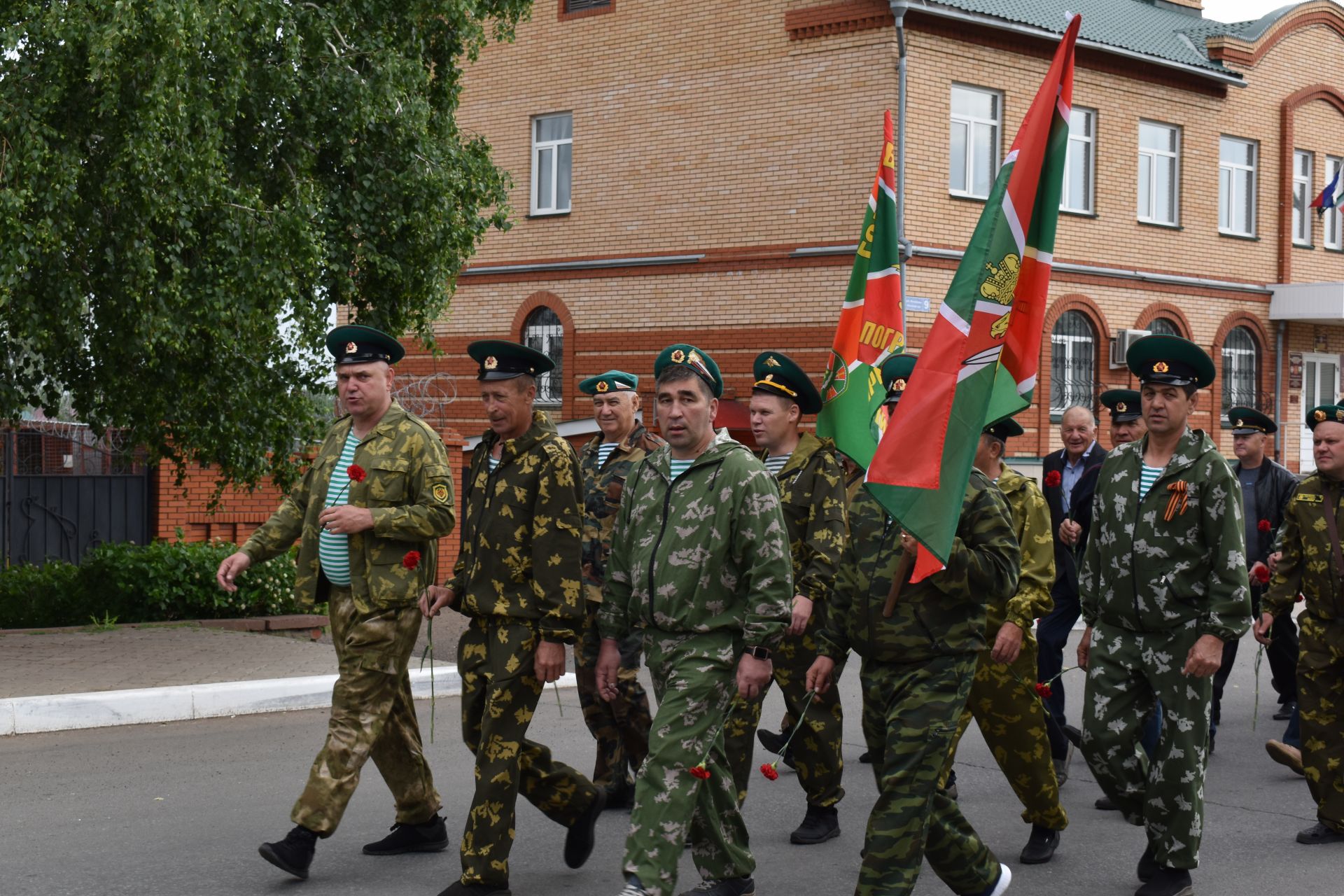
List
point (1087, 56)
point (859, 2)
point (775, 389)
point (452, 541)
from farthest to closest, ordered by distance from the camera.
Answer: point (1087, 56) → point (859, 2) → point (452, 541) → point (775, 389)

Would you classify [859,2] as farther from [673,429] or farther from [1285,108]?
[673,429]

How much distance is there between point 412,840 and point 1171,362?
12.0 feet

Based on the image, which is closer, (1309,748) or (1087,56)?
(1309,748)

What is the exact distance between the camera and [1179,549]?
6188 millimetres

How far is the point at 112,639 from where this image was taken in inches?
A: 490

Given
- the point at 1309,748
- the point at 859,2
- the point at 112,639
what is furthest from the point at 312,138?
the point at 859,2

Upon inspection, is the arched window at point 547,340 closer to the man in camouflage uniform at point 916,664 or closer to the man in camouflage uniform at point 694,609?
the man in camouflage uniform at point 694,609

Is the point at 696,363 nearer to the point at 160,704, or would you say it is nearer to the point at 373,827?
the point at 373,827

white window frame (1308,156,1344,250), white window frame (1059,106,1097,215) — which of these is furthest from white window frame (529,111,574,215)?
white window frame (1308,156,1344,250)

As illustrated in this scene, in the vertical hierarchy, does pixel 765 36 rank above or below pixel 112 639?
above

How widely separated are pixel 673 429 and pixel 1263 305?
2460 centimetres

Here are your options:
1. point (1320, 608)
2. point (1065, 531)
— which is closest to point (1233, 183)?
point (1065, 531)

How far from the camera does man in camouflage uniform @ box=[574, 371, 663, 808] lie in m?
7.51

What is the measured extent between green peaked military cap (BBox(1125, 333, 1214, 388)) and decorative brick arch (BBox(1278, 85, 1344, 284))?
2359 centimetres
